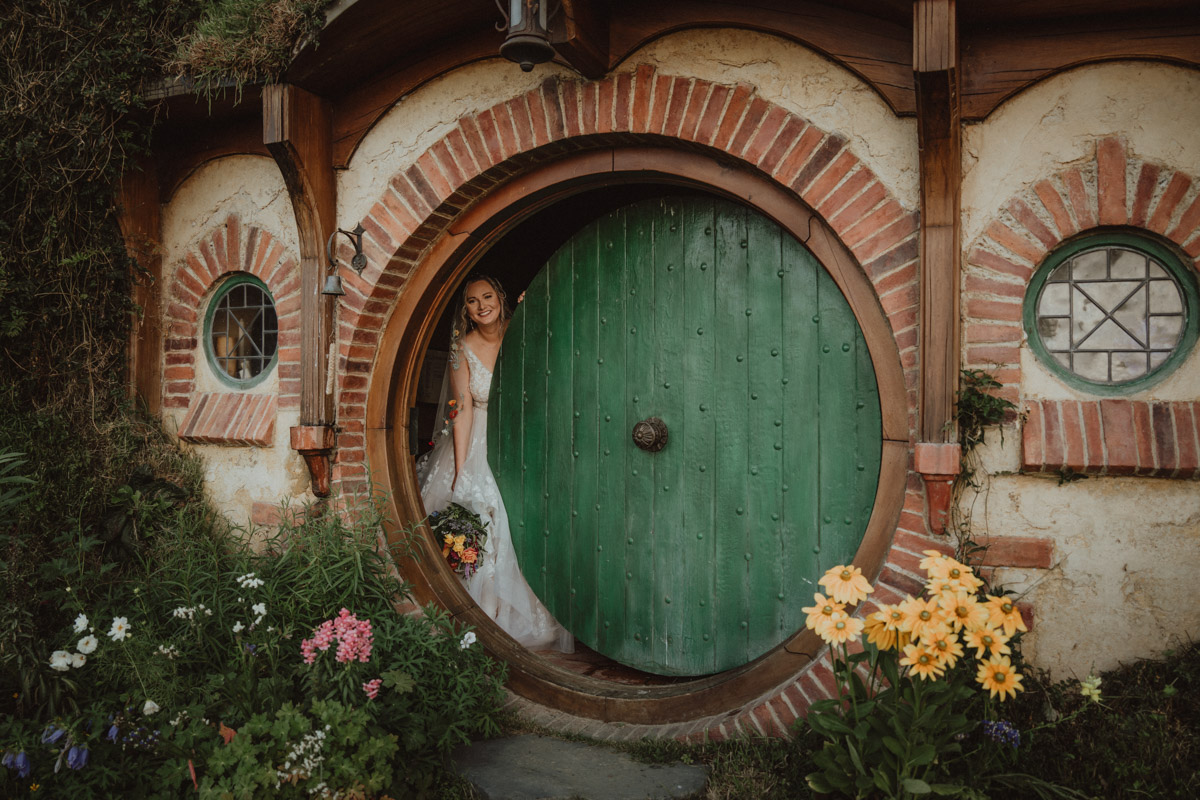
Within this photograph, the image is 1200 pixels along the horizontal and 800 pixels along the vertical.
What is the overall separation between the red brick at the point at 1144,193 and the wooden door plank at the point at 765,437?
1318 mm

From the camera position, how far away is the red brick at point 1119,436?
8.39ft

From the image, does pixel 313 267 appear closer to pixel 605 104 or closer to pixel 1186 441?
pixel 605 104

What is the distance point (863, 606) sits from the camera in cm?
289

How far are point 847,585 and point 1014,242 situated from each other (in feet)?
4.46

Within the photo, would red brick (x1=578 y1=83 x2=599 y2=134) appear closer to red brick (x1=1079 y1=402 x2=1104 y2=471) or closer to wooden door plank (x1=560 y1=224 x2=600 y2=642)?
wooden door plank (x1=560 y1=224 x2=600 y2=642)

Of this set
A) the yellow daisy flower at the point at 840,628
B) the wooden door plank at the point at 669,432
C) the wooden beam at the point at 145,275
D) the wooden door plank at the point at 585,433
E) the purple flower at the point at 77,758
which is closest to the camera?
the yellow daisy flower at the point at 840,628

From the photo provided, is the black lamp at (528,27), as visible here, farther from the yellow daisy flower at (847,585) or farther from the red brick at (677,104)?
the yellow daisy flower at (847,585)

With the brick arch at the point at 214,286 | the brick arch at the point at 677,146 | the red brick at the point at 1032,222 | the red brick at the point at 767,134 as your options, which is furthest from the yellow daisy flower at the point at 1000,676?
the brick arch at the point at 214,286

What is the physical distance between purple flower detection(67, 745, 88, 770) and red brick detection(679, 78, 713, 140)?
9.91 ft

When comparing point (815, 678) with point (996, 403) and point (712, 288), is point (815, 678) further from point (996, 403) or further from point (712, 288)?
point (712, 288)

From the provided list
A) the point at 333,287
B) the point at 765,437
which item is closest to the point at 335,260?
the point at 333,287

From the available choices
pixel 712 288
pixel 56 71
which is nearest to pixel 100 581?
pixel 56 71

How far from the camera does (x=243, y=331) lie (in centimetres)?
416

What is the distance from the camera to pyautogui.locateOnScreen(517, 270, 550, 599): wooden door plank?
421 centimetres
